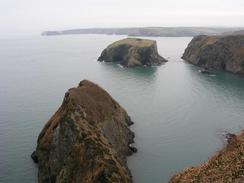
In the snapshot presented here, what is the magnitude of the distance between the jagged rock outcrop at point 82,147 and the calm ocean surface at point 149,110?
14.3 feet

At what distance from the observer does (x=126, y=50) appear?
194750 millimetres

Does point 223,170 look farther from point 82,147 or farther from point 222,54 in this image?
point 222,54

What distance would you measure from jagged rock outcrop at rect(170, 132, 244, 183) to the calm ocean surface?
23.6 metres

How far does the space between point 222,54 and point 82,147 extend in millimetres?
135257

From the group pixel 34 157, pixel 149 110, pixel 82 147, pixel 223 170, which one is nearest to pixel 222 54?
pixel 149 110

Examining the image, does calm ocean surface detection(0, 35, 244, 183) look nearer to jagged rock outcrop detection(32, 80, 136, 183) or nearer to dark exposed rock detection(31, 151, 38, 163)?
dark exposed rock detection(31, 151, 38, 163)

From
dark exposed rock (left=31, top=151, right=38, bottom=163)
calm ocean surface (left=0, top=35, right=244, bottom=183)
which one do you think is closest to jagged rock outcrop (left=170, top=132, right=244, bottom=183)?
calm ocean surface (left=0, top=35, right=244, bottom=183)

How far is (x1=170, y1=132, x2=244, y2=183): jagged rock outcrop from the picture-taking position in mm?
25859

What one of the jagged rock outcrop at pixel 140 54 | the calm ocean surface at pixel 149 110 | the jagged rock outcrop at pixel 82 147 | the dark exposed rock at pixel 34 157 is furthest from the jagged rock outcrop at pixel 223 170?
the jagged rock outcrop at pixel 140 54

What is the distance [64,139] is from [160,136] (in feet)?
92.6

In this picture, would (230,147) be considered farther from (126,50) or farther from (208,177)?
(126,50)

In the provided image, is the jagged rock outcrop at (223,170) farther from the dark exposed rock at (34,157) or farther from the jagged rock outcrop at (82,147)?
the dark exposed rock at (34,157)

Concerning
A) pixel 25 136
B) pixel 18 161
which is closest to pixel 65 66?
pixel 25 136

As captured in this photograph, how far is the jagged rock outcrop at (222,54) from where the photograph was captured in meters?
156
